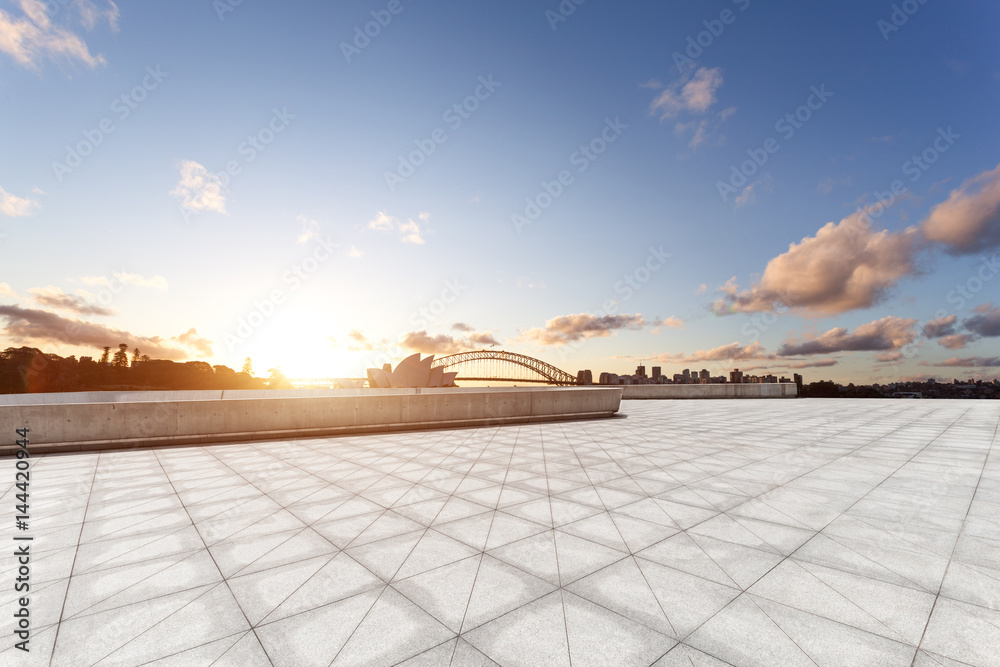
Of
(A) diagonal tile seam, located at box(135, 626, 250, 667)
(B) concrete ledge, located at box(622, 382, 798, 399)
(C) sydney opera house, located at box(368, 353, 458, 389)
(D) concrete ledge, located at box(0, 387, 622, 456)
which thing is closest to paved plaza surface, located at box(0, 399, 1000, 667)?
(A) diagonal tile seam, located at box(135, 626, 250, 667)

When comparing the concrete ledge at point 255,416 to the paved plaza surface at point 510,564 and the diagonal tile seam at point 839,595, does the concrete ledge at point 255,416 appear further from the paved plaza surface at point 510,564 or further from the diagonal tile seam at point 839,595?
the diagonal tile seam at point 839,595

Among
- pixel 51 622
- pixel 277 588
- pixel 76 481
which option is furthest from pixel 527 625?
pixel 76 481

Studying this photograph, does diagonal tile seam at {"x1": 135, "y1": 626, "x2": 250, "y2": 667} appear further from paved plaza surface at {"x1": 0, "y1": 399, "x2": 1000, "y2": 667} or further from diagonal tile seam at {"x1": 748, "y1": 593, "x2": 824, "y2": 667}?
diagonal tile seam at {"x1": 748, "y1": 593, "x2": 824, "y2": 667}

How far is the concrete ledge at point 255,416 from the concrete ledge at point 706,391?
1996cm

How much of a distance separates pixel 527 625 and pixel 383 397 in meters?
11.5

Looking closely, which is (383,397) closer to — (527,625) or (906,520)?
(527,625)

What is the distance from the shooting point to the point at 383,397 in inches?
552

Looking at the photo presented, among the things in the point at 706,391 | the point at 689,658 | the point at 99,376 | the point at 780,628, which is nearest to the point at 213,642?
the point at 689,658

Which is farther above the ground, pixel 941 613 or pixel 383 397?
pixel 383 397

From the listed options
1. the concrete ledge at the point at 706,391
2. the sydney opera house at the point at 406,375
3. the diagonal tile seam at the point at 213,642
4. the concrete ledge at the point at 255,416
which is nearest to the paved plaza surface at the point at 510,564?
the diagonal tile seam at the point at 213,642

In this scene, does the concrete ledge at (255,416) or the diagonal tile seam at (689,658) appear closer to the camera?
the diagonal tile seam at (689,658)

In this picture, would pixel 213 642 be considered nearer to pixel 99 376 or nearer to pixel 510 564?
pixel 510 564

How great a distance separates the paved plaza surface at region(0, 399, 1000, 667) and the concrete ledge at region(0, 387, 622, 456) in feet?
6.55

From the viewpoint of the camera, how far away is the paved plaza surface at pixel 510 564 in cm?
312
